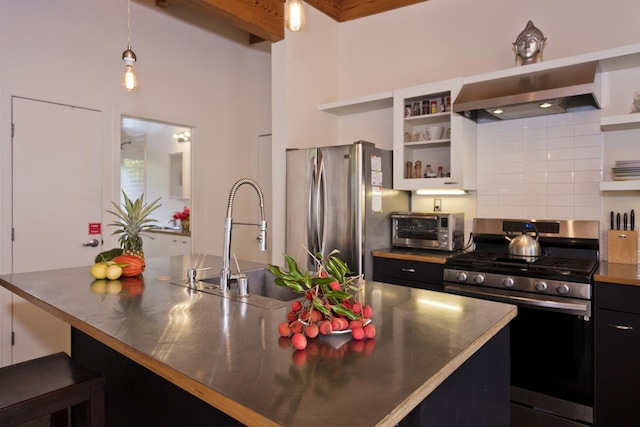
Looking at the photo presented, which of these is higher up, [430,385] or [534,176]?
[534,176]

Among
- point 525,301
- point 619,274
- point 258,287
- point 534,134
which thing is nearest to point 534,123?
point 534,134

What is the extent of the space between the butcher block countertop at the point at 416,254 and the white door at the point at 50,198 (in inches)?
93.1

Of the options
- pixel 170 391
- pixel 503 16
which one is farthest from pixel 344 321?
pixel 503 16

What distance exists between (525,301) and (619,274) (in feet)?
1.60

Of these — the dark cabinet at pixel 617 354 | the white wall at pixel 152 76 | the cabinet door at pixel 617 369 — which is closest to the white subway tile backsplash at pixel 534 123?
the dark cabinet at pixel 617 354

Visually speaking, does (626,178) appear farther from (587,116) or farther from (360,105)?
(360,105)

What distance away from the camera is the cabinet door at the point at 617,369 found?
214 cm

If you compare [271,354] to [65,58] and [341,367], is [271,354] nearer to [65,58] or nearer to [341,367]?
[341,367]

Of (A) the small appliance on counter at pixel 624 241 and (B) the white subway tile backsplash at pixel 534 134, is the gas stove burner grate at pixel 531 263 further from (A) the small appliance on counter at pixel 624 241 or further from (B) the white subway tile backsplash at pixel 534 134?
(B) the white subway tile backsplash at pixel 534 134

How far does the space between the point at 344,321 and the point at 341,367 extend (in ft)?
0.82

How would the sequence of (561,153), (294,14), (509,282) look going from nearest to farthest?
(294,14)
(509,282)
(561,153)

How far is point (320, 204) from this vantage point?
3.36 m

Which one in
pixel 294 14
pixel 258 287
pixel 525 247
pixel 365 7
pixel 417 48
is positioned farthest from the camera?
pixel 365 7

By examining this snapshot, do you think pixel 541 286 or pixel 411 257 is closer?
pixel 541 286
